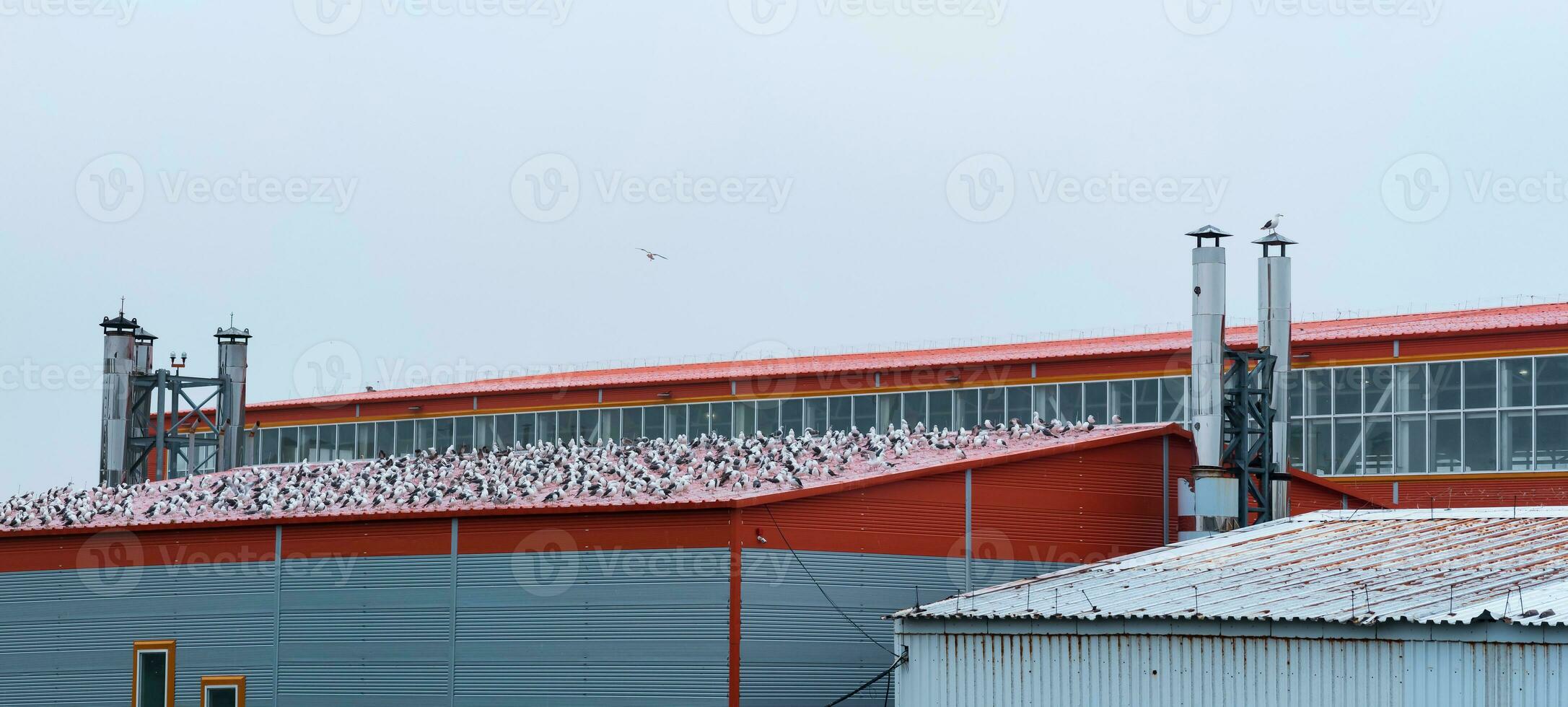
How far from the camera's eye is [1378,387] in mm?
54938

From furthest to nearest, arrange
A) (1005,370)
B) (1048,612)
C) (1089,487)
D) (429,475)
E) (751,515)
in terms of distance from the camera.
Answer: (1005,370), (429,475), (1089,487), (751,515), (1048,612)

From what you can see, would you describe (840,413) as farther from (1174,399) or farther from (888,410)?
(1174,399)

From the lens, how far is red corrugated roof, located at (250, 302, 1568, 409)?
181ft

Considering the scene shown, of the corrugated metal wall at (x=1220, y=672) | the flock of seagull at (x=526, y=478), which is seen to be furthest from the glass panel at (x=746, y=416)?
the corrugated metal wall at (x=1220, y=672)

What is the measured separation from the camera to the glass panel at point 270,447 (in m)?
77.9

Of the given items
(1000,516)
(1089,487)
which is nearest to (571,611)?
(1000,516)

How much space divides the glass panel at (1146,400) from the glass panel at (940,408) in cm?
631

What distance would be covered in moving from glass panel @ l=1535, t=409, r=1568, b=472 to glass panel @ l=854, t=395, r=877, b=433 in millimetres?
20390

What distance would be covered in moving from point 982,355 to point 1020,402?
6344 millimetres

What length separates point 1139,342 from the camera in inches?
2463

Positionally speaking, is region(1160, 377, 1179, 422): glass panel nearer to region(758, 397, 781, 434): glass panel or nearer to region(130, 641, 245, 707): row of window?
region(758, 397, 781, 434): glass panel

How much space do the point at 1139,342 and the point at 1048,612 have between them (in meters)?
34.9

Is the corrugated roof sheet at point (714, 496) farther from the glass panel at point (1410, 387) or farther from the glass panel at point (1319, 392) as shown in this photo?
the glass panel at point (1319, 392)

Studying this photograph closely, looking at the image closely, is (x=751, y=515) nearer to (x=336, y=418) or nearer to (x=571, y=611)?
(x=571, y=611)
